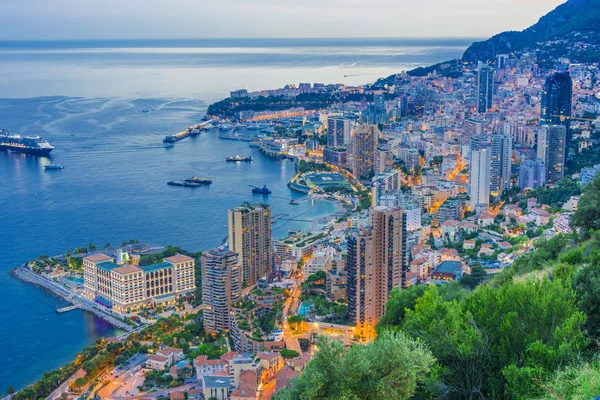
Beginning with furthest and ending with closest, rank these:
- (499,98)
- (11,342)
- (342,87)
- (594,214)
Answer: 1. (342,87)
2. (499,98)
3. (11,342)
4. (594,214)

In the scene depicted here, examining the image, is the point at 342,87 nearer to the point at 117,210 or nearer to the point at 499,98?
the point at 499,98

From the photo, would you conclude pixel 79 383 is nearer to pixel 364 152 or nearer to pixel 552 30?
pixel 364 152

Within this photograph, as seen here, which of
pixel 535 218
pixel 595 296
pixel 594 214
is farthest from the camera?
pixel 535 218

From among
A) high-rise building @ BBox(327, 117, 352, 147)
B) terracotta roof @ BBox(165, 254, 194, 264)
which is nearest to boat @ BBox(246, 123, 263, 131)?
high-rise building @ BBox(327, 117, 352, 147)

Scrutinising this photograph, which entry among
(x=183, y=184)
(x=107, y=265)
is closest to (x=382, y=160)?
(x=183, y=184)

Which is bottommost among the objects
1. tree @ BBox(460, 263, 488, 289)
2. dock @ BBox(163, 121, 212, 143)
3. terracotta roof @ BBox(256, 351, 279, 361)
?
terracotta roof @ BBox(256, 351, 279, 361)

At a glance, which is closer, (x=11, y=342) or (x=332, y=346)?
(x=332, y=346)

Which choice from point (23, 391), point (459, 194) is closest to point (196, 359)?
point (23, 391)

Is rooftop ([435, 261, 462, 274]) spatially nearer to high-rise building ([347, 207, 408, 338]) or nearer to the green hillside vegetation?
high-rise building ([347, 207, 408, 338])
